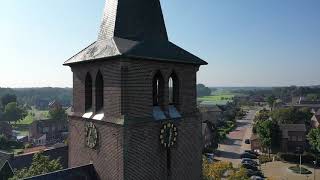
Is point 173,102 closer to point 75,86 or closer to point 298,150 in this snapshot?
point 75,86

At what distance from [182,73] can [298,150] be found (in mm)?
72301

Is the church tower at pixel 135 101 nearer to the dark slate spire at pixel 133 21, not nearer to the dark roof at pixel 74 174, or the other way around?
the dark slate spire at pixel 133 21

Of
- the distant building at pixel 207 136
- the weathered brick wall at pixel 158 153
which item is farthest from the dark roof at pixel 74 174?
the distant building at pixel 207 136

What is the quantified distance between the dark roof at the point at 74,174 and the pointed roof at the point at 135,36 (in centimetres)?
627

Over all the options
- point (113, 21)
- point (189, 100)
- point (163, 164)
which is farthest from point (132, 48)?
point (163, 164)

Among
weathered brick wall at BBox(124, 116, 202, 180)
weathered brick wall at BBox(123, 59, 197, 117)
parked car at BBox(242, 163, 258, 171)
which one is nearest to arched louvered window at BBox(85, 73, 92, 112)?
weathered brick wall at BBox(123, 59, 197, 117)

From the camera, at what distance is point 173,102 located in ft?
63.7

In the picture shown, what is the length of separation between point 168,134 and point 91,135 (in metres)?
4.57

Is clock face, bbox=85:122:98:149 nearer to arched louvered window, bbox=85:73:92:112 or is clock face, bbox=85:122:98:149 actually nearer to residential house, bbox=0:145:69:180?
arched louvered window, bbox=85:73:92:112

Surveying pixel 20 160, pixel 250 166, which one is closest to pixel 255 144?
pixel 250 166

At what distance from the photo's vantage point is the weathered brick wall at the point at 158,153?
16.1m

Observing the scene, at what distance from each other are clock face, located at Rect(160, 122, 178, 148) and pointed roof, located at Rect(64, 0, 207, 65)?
384 centimetres

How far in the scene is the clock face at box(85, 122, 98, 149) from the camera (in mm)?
18078

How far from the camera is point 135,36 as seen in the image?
58.5 ft
